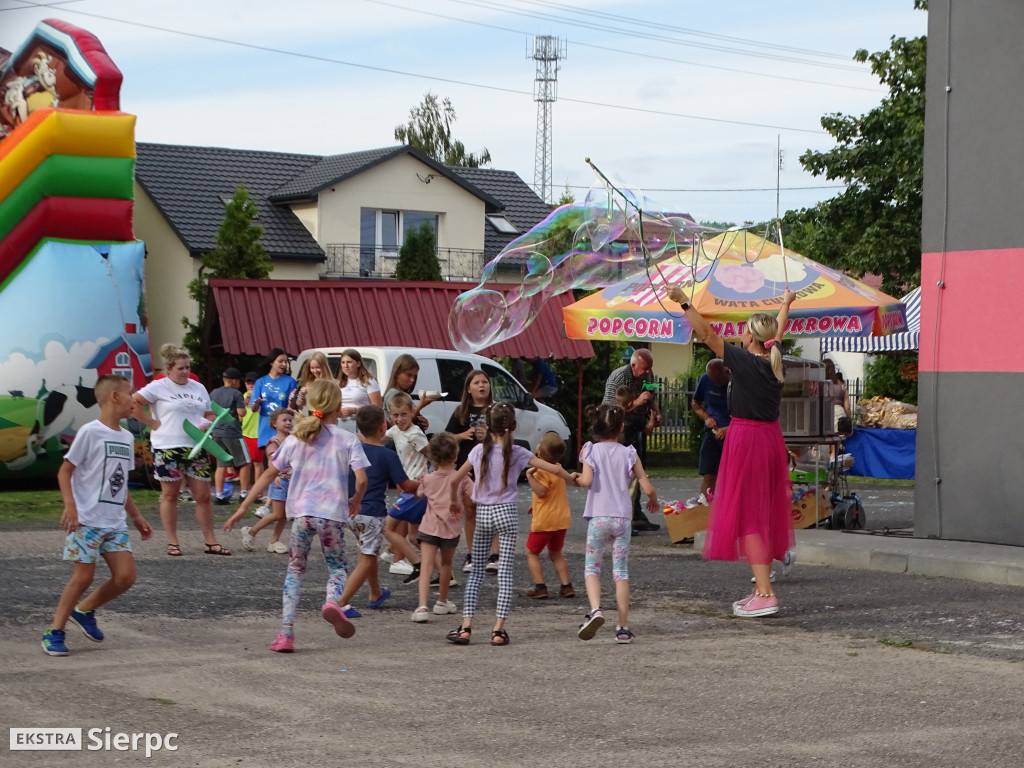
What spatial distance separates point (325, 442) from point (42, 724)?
8.41ft

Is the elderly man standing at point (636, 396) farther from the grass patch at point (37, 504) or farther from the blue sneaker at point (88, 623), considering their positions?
the blue sneaker at point (88, 623)

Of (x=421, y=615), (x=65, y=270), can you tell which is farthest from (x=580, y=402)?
(x=421, y=615)

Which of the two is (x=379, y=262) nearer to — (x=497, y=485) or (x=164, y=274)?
(x=164, y=274)

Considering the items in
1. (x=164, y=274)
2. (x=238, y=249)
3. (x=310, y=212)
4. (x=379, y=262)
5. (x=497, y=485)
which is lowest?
(x=497, y=485)

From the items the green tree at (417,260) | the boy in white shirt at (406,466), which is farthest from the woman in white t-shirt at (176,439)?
the green tree at (417,260)

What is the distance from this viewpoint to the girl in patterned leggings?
8.48 m

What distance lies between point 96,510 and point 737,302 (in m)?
7.50

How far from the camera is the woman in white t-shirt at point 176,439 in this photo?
11.7 m

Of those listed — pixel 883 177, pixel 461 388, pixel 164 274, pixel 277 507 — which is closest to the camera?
pixel 277 507

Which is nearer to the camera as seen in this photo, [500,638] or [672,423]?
[500,638]

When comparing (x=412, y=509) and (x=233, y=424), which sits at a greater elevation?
(x=233, y=424)

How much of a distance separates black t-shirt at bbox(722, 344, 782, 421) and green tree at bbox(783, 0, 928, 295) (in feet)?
71.5

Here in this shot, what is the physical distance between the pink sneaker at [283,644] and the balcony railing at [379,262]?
30.1 m

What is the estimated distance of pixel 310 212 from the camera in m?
38.7
